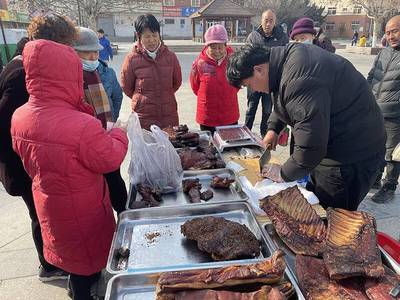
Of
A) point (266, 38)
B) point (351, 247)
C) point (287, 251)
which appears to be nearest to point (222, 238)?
point (287, 251)

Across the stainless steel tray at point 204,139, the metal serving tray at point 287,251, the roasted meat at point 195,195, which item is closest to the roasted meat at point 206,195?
the roasted meat at point 195,195

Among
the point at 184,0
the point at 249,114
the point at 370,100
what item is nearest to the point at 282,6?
the point at 184,0

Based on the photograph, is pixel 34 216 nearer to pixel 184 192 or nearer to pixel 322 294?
pixel 184 192

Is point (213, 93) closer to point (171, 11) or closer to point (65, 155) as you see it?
Result: point (65, 155)

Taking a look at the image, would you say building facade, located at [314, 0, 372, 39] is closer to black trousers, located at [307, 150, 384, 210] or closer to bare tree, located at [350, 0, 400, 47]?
bare tree, located at [350, 0, 400, 47]

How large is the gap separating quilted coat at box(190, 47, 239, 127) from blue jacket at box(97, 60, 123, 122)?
3.44ft

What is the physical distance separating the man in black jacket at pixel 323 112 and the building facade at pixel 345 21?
54.1 m

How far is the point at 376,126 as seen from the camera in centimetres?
220

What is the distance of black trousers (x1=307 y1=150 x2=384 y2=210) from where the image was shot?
7.24 ft

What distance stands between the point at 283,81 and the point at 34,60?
134 centimetres

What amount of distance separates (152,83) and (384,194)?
312cm

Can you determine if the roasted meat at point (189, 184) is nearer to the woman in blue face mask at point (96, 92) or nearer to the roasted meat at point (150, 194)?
the roasted meat at point (150, 194)

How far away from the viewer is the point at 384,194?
4047mm

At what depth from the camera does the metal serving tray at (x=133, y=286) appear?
138cm
